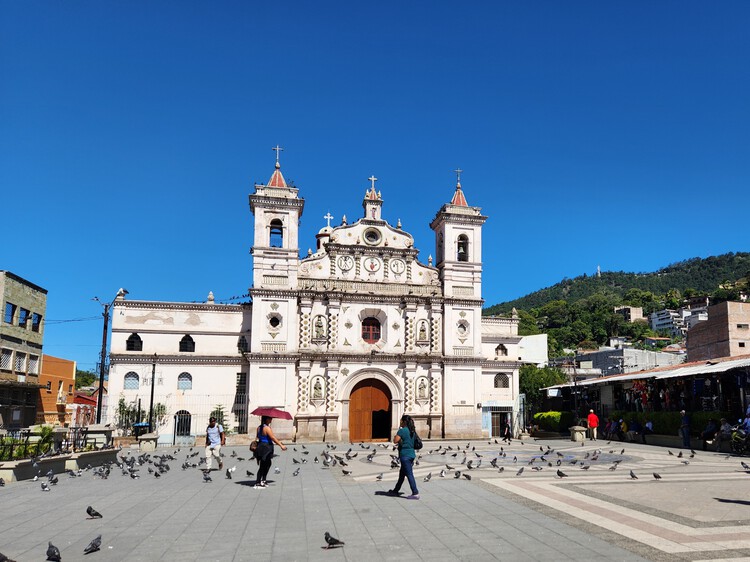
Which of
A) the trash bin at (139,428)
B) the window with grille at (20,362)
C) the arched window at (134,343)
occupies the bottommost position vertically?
the trash bin at (139,428)

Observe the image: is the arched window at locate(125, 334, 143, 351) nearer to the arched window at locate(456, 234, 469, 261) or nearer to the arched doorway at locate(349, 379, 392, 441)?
the arched doorway at locate(349, 379, 392, 441)

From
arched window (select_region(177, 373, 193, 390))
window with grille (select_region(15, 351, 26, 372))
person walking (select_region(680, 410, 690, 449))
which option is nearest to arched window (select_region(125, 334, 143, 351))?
arched window (select_region(177, 373, 193, 390))

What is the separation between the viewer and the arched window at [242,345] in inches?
1500

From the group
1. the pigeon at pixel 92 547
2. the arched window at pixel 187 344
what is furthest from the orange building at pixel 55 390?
the pigeon at pixel 92 547

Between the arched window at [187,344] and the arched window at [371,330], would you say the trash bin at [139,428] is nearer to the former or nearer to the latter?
the arched window at [187,344]

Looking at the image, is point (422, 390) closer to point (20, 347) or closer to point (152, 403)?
point (152, 403)

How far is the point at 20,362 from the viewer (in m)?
38.1

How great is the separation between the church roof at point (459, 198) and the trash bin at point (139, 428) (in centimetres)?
2319

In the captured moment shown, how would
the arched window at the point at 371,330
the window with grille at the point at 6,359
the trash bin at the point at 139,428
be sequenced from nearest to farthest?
1. the trash bin at the point at 139,428
2. the window with grille at the point at 6,359
3. the arched window at the point at 371,330

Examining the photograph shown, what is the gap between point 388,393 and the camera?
3859 centimetres

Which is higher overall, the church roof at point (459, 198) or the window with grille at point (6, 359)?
the church roof at point (459, 198)

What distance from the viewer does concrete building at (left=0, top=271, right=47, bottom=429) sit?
118ft

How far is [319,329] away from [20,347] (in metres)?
18.0

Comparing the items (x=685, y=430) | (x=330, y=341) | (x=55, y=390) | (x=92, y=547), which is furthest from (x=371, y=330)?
(x=92, y=547)
